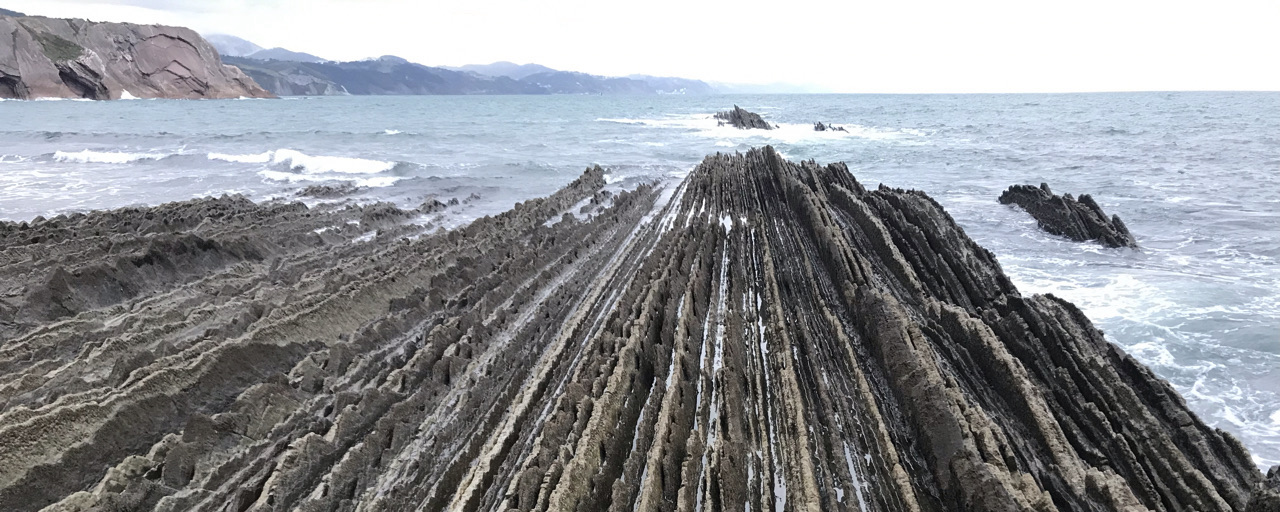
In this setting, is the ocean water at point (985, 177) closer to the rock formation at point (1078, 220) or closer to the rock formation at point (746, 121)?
the rock formation at point (1078, 220)

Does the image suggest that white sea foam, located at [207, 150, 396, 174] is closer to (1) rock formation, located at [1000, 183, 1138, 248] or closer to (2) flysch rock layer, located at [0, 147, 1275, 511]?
(2) flysch rock layer, located at [0, 147, 1275, 511]

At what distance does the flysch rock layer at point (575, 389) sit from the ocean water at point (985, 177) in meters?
2.93

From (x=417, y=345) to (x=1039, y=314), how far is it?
883 cm

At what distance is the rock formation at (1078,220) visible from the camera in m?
16.2

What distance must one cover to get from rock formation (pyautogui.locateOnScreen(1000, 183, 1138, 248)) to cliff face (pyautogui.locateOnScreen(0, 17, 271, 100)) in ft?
430

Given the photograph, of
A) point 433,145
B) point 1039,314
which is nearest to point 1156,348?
point 1039,314

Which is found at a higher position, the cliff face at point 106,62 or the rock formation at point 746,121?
the cliff face at point 106,62

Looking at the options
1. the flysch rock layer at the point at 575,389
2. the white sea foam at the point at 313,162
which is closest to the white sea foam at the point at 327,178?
the white sea foam at the point at 313,162

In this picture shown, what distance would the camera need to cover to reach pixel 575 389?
266 inches

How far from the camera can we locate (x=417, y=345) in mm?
8594

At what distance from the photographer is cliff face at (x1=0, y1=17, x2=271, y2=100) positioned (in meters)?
90.6

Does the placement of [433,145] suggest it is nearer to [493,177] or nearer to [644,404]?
[493,177]

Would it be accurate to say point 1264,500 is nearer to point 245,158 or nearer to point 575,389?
point 575,389

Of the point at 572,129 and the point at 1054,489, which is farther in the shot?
the point at 572,129
